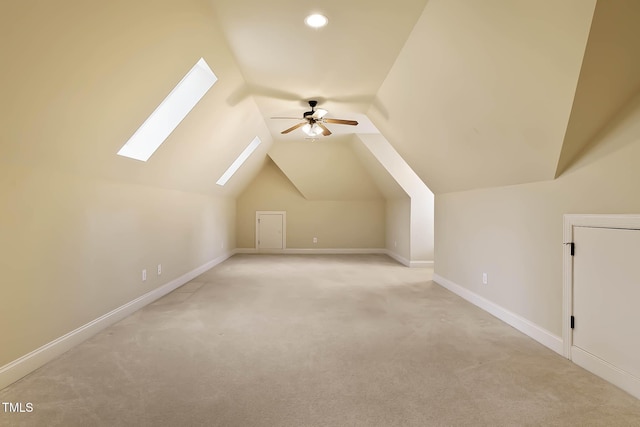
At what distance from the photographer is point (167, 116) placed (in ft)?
12.2

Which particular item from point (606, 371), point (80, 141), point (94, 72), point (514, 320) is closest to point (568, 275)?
point (606, 371)

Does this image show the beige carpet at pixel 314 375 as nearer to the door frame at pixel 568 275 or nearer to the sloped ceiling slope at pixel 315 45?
the door frame at pixel 568 275

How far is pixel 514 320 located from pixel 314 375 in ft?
7.07

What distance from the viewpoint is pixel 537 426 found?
5.86ft

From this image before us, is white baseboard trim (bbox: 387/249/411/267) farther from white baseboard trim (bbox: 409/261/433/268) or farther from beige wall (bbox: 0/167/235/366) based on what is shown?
beige wall (bbox: 0/167/235/366)

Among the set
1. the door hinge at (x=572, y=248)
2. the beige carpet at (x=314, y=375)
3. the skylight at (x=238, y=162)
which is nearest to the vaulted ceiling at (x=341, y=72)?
the door hinge at (x=572, y=248)

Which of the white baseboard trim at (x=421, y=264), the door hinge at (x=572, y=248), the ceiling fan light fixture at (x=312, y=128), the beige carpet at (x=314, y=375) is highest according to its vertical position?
the ceiling fan light fixture at (x=312, y=128)

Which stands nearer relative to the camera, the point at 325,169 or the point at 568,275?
the point at 568,275

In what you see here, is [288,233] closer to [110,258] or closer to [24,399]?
[110,258]

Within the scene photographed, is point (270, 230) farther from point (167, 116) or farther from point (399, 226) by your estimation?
point (167, 116)

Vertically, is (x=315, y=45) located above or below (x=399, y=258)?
above

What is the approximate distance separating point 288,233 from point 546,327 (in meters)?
6.74

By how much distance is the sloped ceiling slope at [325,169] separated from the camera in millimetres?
7324

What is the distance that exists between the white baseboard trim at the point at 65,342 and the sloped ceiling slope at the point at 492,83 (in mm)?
3647
